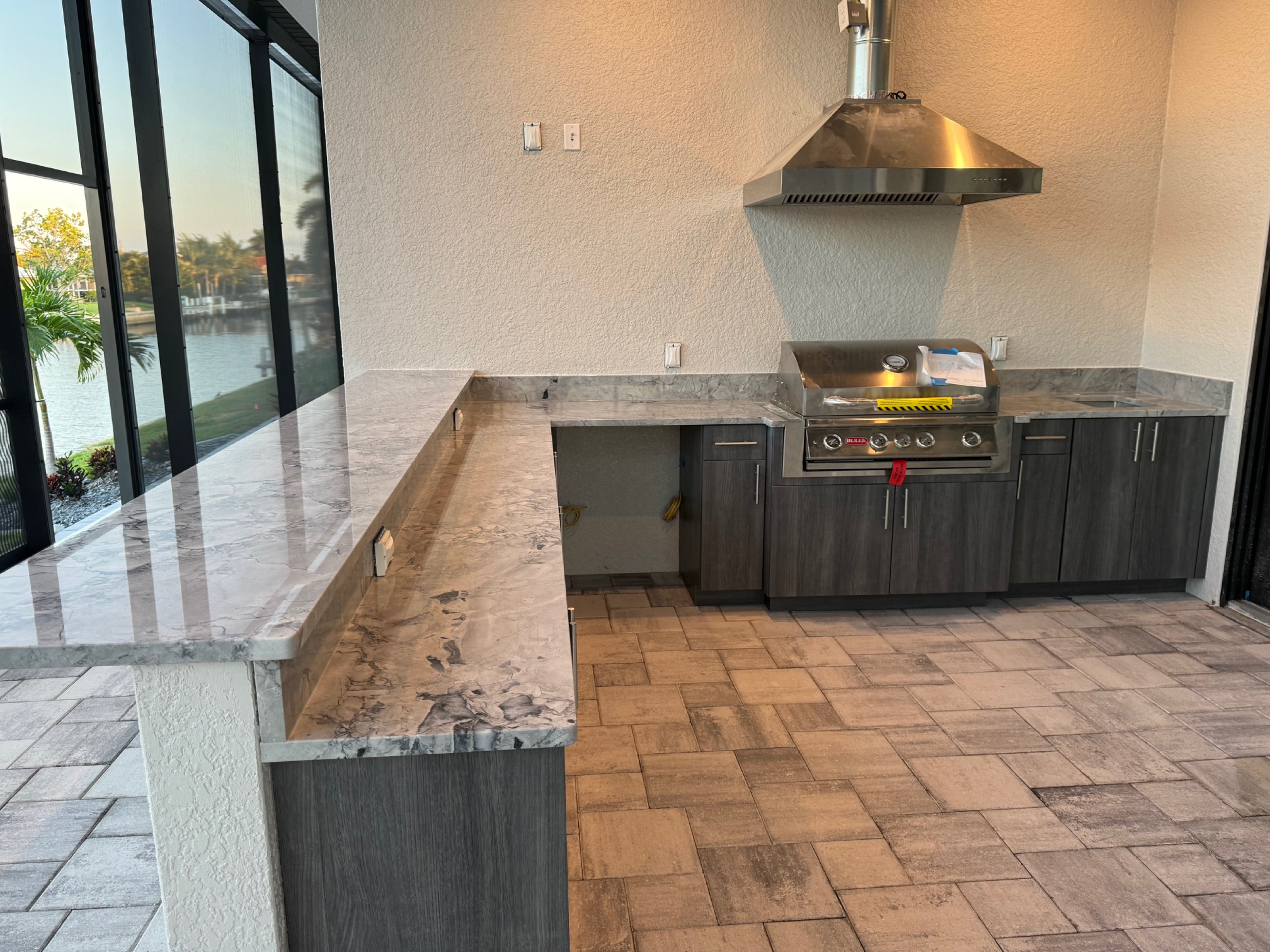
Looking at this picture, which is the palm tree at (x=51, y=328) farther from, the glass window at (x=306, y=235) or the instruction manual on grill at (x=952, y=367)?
the instruction manual on grill at (x=952, y=367)

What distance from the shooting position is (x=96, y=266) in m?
4.04

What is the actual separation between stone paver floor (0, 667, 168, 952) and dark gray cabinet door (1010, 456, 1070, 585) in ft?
10.8

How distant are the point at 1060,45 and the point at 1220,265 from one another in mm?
1167

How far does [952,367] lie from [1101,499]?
0.86 meters

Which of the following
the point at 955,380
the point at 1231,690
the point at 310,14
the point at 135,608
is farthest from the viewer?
the point at 310,14

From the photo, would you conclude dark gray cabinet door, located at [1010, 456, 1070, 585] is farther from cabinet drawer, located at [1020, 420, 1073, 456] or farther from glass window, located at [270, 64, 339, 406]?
glass window, located at [270, 64, 339, 406]

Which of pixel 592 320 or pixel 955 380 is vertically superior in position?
pixel 592 320

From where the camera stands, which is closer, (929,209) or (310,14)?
(929,209)

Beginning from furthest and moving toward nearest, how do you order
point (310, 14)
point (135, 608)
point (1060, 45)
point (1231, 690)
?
point (310, 14)
point (1060, 45)
point (1231, 690)
point (135, 608)

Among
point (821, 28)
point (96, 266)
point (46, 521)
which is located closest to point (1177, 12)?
point (821, 28)

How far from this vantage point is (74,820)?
2270 millimetres

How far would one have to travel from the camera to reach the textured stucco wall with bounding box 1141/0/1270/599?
3553 mm

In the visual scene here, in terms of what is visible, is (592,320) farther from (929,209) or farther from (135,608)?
(135,608)

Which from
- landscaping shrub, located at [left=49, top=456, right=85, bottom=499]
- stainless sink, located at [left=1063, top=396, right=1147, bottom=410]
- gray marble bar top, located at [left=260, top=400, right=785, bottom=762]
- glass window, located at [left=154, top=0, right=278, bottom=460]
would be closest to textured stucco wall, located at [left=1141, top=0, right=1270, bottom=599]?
stainless sink, located at [left=1063, top=396, right=1147, bottom=410]
